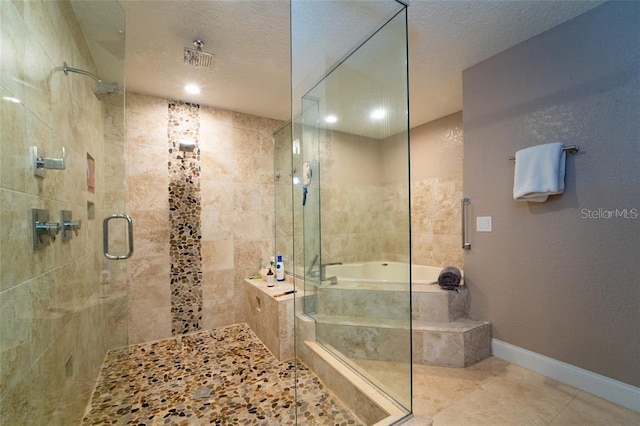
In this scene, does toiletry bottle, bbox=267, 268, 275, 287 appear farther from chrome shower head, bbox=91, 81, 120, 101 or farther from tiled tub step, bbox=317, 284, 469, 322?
chrome shower head, bbox=91, 81, 120, 101

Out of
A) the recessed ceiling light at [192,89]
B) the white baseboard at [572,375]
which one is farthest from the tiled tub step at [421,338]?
the recessed ceiling light at [192,89]

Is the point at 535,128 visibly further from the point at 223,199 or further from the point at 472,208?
the point at 223,199

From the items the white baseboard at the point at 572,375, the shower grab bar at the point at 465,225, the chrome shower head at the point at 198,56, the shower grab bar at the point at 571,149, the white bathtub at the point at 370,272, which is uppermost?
the chrome shower head at the point at 198,56

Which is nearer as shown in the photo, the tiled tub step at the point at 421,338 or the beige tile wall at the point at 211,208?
the tiled tub step at the point at 421,338

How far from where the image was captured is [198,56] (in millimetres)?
2010

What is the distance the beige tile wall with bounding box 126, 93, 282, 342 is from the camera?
257cm

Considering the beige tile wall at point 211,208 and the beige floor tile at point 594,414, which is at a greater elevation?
the beige tile wall at point 211,208

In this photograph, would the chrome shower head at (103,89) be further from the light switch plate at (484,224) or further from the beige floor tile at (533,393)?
the beige floor tile at (533,393)

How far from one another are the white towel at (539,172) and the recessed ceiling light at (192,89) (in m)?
2.78

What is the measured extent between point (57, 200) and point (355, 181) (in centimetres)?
201

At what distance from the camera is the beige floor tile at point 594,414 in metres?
1.39

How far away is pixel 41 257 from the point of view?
1089 mm

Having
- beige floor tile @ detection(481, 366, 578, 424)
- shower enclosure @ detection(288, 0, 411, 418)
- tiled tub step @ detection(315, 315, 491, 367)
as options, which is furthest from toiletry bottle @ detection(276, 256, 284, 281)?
beige floor tile @ detection(481, 366, 578, 424)

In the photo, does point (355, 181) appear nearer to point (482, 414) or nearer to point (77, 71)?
point (482, 414)
